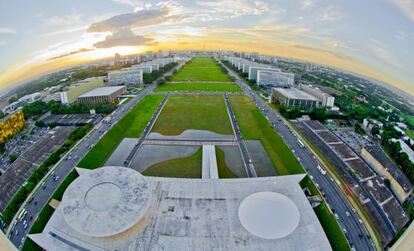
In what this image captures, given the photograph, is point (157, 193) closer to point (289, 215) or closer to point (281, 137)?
point (289, 215)

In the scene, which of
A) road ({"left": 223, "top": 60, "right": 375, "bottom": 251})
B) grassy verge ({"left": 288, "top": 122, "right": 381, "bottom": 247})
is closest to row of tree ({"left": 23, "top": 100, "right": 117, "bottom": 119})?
road ({"left": 223, "top": 60, "right": 375, "bottom": 251})

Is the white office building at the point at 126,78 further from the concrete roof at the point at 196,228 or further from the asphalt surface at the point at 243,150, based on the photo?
the concrete roof at the point at 196,228

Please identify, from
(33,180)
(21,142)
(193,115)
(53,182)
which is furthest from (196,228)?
(21,142)

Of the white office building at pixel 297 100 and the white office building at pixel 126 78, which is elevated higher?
the white office building at pixel 126 78

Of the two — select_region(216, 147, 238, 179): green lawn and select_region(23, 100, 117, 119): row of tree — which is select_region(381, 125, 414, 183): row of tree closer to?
select_region(216, 147, 238, 179): green lawn

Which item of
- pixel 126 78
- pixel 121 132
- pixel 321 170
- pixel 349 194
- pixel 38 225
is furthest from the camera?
pixel 126 78

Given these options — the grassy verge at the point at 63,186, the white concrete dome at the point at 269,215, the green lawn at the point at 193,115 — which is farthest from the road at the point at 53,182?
the white concrete dome at the point at 269,215

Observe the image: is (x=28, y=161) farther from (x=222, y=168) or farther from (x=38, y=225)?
(x=222, y=168)
